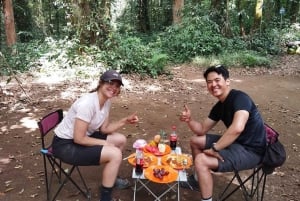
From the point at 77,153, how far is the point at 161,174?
82 cm

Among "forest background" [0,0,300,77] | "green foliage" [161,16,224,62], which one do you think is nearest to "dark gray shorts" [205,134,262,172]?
"forest background" [0,0,300,77]

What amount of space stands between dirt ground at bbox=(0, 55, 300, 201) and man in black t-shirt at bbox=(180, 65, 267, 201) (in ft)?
2.17

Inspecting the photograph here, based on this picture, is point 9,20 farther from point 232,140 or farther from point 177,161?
point 232,140

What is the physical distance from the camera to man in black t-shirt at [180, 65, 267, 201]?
9.52 feet

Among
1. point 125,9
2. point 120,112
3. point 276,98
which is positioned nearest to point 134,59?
point 120,112

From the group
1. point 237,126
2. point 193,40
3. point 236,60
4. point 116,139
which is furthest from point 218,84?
point 193,40

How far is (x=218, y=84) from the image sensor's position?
3084mm

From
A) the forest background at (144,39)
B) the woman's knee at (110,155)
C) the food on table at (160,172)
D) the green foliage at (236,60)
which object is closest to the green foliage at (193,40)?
the forest background at (144,39)

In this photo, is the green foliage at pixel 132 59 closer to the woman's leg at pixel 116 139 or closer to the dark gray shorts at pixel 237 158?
the woman's leg at pixel 116 139

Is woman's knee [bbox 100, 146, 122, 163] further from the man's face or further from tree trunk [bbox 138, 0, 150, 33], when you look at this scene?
tree trunk [bbox 138, 0, 150, 33]

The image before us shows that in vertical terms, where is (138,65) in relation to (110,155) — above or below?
above

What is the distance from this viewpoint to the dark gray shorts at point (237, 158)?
2.92 metres

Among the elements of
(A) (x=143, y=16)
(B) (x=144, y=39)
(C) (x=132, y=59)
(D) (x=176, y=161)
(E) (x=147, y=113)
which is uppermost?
(A) (x=143, y=16)

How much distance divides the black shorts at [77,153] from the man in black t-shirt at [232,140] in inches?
37.4
